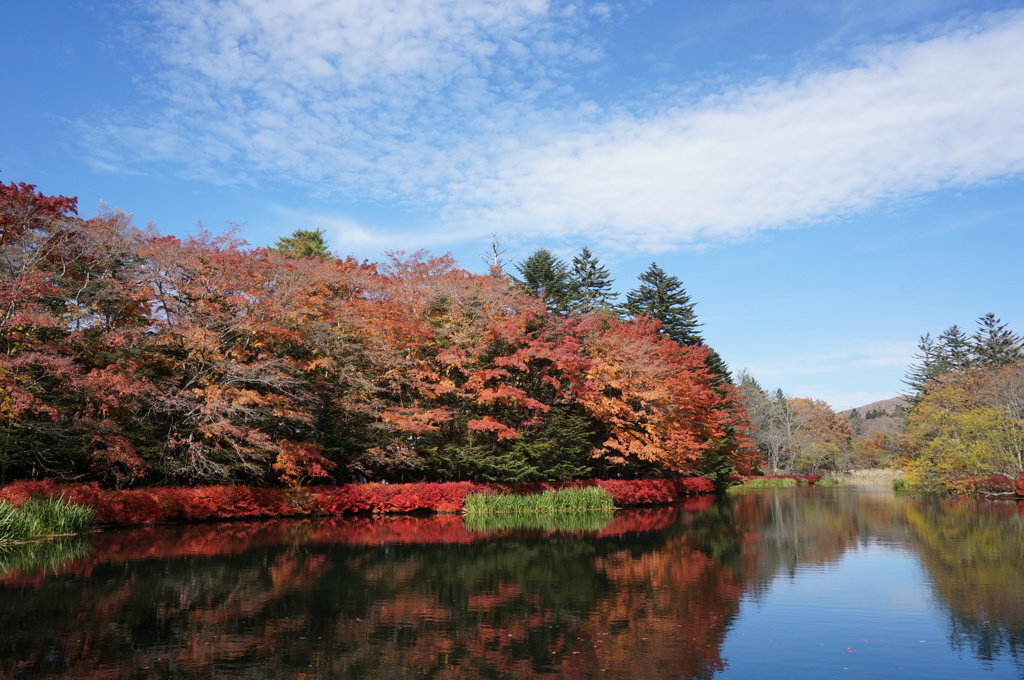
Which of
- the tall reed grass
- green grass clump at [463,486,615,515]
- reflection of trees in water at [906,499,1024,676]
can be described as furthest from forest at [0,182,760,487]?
the tall reed grass

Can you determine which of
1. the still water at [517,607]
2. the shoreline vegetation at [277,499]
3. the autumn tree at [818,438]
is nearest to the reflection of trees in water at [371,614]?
the still water at [517,607]

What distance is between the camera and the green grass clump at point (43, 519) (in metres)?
15.6

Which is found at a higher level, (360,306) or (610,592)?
(360,306)

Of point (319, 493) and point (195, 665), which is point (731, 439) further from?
point (195, 665)

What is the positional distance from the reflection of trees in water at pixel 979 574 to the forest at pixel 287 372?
1336 centimetres

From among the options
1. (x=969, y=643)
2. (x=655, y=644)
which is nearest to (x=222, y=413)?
(x=655, y=644)

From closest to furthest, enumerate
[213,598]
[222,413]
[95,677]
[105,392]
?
[95,677] < [213,598] < [105,392] < [222,413]

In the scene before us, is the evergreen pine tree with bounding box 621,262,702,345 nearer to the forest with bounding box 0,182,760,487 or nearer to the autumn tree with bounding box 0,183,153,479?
the forest with bounding box 0,182,760,487

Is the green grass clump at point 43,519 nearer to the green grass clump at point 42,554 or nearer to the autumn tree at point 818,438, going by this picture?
the green grass clump at point 42,554

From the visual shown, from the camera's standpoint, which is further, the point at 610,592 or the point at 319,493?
the point at 319,493

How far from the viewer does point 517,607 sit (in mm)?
9539

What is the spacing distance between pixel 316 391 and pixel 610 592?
1851 cm

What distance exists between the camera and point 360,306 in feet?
88.2

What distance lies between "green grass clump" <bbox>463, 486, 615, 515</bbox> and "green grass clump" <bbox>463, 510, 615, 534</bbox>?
318 mm
